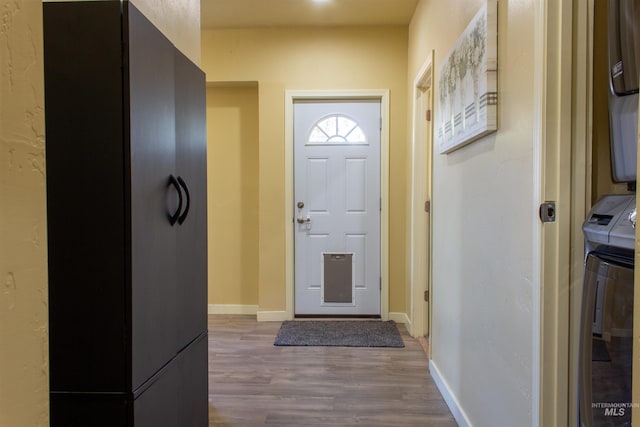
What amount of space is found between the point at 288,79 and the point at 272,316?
221cm

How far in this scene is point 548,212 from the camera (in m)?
1.13

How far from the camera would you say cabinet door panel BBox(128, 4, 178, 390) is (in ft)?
3.32

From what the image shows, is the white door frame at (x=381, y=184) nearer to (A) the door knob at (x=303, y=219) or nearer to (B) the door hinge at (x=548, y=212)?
(A) the door knob at (x=303, y=219)

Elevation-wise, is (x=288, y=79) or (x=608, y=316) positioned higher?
(x=288, y=79)

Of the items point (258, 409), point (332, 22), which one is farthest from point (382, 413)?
point (332, 22)

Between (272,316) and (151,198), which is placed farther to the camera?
(272,316)

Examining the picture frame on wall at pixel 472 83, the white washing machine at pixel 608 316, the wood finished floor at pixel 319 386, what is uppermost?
the picture frame on wall at pixel 472 83

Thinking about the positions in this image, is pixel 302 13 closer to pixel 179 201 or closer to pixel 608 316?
pixel 179 201

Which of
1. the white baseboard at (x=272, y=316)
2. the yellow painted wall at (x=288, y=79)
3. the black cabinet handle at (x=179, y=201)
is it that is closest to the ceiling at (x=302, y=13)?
the yellow painted wall at (x=288, y=79)

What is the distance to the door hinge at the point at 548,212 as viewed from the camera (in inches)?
44.3

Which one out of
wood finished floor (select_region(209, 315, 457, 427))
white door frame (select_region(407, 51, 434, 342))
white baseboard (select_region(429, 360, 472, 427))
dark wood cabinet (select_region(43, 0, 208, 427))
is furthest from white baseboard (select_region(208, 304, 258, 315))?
dark wood cabinet (select_region(43, 0, 208, 427))

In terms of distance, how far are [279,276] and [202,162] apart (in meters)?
2.19

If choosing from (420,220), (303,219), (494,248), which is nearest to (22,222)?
(494,248)

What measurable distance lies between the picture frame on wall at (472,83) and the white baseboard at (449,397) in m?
1.30
